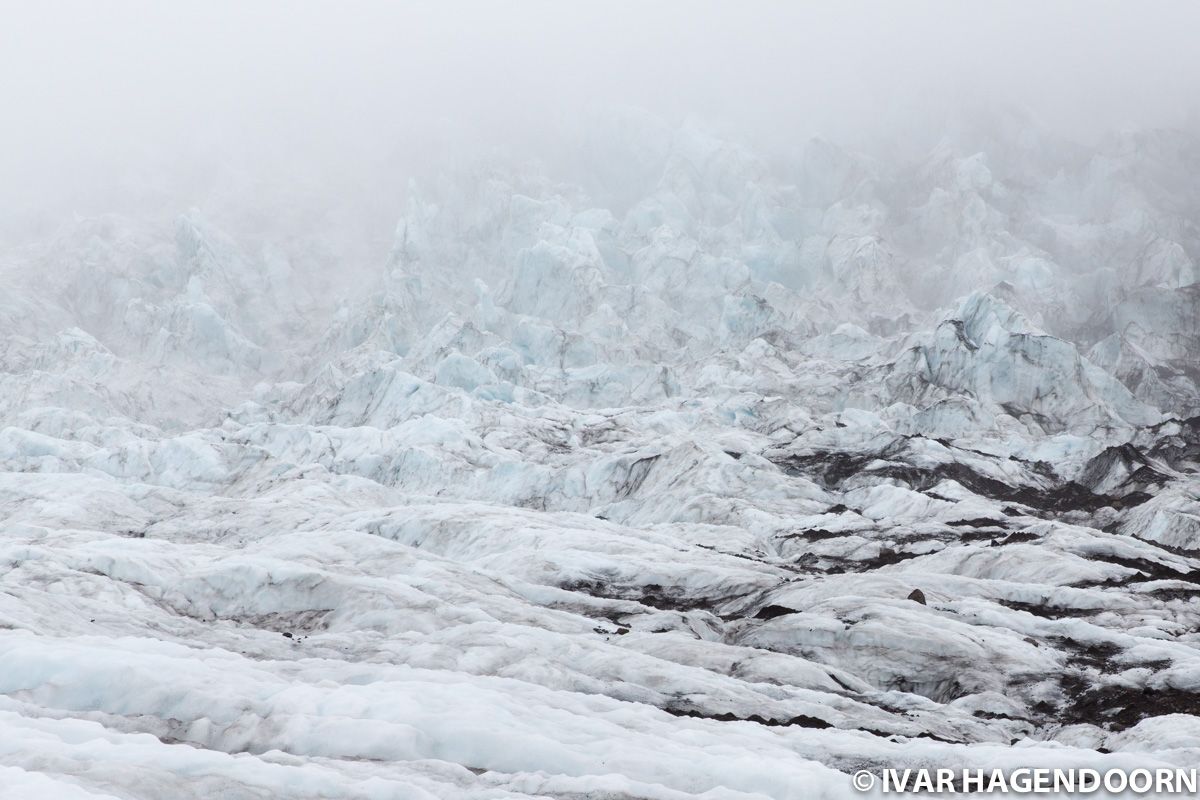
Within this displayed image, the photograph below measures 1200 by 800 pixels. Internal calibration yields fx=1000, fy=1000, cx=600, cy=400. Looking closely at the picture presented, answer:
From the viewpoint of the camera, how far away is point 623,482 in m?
68.6

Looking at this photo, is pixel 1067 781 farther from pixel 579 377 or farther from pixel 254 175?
pixel 254 175

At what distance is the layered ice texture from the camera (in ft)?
60.1

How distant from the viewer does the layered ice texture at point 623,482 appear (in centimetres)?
1831

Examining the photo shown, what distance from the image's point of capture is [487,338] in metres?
110

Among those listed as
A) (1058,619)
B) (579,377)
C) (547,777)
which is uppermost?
(547,777)

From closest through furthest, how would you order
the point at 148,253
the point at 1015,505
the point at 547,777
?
the point at 547,777, the point at 1015,505, the point at 148,253

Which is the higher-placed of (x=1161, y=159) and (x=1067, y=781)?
(x=1161, y=159)

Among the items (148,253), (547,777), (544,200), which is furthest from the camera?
(544,200)

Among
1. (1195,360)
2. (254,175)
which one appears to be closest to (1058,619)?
(1195,360)

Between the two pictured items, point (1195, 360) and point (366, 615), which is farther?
point (1195, 360)

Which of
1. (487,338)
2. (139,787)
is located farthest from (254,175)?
(139,787)

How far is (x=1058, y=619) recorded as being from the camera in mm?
33031

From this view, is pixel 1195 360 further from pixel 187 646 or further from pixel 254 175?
pixel 254 175

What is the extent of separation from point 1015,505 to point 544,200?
289 feet
